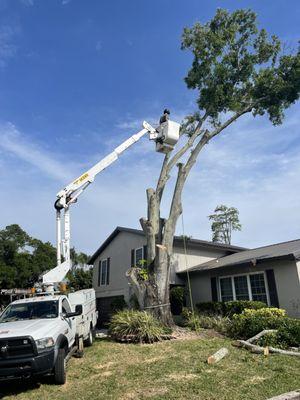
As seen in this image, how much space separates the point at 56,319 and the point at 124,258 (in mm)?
14939

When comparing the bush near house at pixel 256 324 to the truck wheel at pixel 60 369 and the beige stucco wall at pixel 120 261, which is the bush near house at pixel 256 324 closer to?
the truck wheel at pixel 60 369

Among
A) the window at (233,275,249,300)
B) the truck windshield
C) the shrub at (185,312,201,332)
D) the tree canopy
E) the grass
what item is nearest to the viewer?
the grass

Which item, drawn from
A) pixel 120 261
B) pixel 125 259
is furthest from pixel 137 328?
pixel 120 261

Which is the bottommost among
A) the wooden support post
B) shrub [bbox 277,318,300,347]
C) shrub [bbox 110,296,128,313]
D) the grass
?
the grass

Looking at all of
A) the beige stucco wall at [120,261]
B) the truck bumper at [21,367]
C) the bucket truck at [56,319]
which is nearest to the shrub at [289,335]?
the bucket truck at [56,319]

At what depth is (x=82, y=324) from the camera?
11680 millimetres

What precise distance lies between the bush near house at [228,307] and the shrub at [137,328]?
11.8 feet

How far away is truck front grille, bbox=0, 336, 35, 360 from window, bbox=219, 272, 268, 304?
11.1 m

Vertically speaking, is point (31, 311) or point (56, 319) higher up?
point (31, 311)

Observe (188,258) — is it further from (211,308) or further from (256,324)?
(256,324)

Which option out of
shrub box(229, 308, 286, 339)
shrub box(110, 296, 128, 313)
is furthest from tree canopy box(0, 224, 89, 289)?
shrub box(229, 308, 286, 339)

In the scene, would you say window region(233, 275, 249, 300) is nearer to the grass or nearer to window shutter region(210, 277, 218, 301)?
window shutter region(210, 277, 218, 301)

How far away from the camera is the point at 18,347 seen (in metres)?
7.43

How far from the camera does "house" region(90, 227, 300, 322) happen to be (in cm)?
1462
